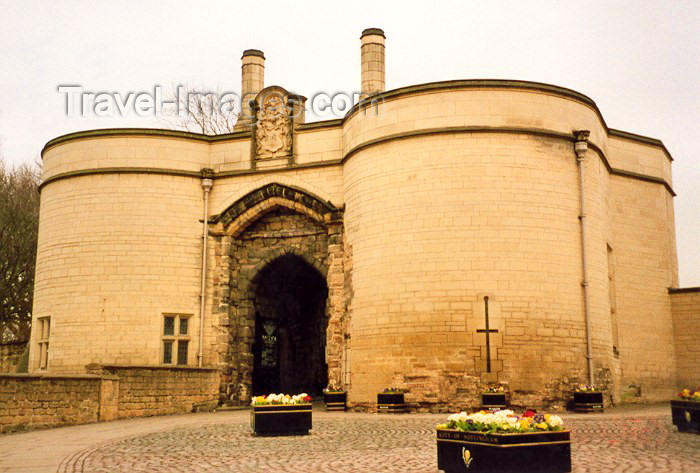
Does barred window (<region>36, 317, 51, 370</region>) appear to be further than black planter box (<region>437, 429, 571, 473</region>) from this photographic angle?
Yes

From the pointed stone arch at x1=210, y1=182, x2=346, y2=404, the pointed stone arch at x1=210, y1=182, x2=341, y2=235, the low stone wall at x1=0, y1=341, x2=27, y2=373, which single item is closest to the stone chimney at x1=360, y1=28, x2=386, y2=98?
the pointed stone arch at x1=210, y1=182, x2=341, y2=235

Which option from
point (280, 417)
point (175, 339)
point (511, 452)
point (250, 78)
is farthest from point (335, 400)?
point (511, 452)

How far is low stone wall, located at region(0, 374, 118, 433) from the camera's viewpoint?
15.2m

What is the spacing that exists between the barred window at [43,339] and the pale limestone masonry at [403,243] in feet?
0.82

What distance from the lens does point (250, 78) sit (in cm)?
2452

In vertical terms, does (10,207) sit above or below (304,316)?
above

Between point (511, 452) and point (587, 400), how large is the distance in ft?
34.0

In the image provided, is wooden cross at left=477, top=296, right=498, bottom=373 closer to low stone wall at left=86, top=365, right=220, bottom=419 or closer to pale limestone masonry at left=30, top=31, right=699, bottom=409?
pale limestone masonry at left=30, top=31, right=699, bottom=409

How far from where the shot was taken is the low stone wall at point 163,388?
61.0 feet

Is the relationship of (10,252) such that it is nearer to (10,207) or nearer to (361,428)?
(10,207)

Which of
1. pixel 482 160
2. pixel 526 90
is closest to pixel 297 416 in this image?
pixel 482 160

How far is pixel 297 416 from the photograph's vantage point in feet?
44.2

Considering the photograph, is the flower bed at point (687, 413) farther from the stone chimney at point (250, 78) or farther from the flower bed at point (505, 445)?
A: the stone chimney at point (250, 78)

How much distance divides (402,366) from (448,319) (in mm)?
1536
